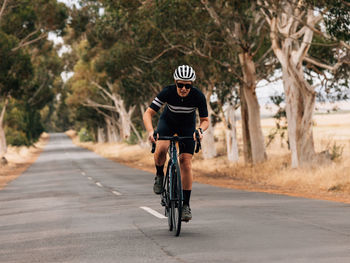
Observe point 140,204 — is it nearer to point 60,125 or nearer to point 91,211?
point 91,211

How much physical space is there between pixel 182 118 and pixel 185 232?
1.59 metres

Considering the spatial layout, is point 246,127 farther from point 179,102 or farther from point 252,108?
point 179,102

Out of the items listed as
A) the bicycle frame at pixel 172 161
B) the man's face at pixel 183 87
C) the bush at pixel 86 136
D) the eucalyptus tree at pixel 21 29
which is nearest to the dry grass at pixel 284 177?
the bicycle frame at pixel 172 161

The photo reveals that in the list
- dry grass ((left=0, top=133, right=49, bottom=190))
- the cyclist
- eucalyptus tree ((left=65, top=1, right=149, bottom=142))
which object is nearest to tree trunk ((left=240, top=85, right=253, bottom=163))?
eucalyptus tree ((left=65, top=1, right=149, bottom=142))

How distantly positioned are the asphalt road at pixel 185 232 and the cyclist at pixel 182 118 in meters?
0.79

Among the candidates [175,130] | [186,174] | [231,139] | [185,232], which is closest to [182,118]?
[175,130]

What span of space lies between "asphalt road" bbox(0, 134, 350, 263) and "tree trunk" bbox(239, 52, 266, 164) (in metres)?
11.0

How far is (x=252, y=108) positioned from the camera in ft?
80.9

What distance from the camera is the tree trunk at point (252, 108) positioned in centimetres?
2414

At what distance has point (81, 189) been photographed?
18922mm

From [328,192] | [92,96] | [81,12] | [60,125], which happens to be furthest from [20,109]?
[60,125]

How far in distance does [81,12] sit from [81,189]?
21.4 meters

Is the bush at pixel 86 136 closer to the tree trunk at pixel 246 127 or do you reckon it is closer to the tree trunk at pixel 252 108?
the tree trunk at pixel 246 127

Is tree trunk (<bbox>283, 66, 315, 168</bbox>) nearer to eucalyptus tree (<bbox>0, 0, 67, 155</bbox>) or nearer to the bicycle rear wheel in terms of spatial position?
the bicycle rear wheel
